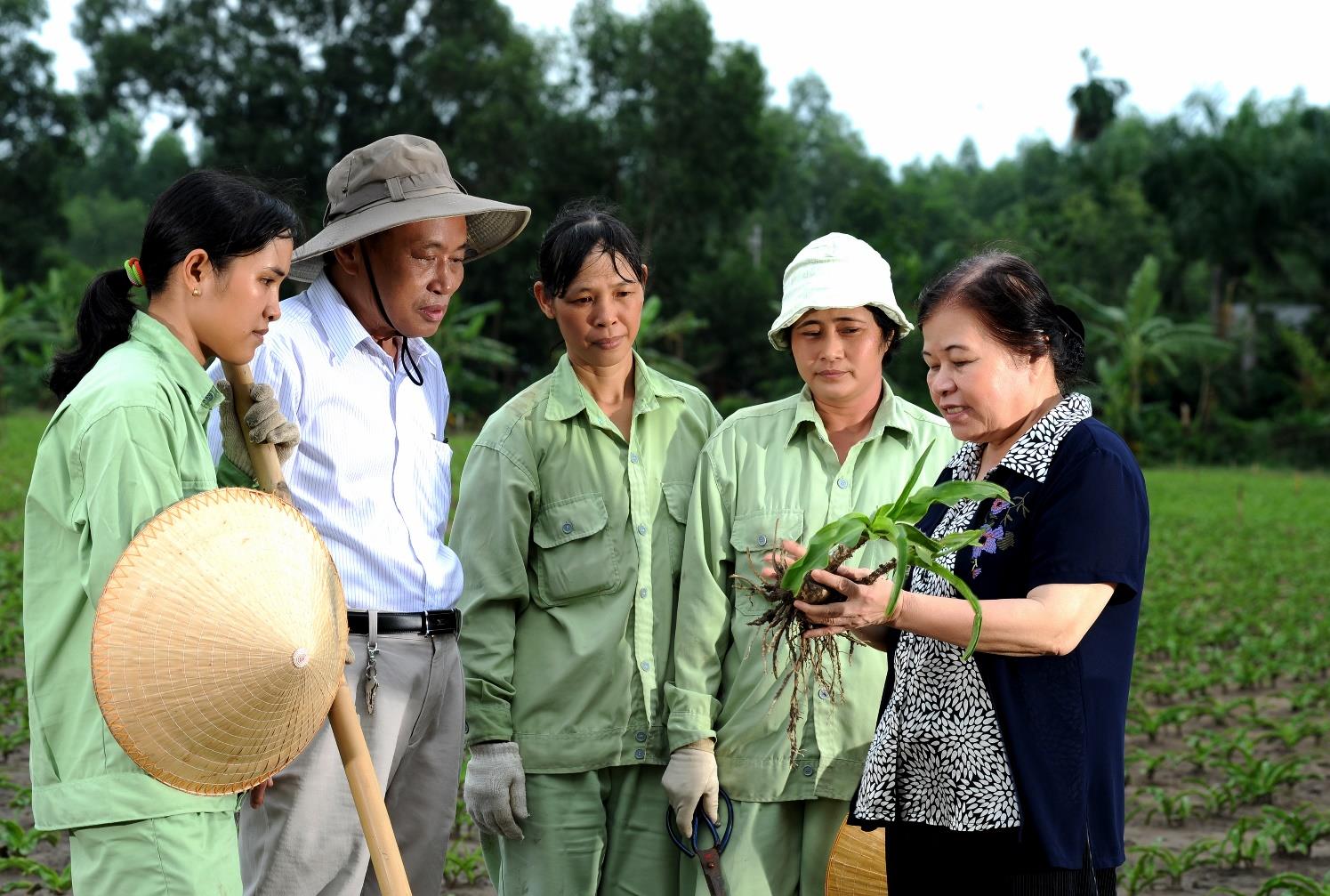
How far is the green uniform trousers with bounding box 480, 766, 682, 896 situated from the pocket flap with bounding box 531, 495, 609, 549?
548mm

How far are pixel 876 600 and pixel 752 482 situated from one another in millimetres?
867

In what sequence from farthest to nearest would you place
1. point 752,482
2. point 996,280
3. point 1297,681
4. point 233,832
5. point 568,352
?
point 1297,681 < point 568,352 < point 752,482 < point 996,280 < point 233,832

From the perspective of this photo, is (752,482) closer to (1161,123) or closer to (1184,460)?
(1184,460)

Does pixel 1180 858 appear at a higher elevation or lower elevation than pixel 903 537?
lower

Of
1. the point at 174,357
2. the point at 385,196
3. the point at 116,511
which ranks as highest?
the point at 385,196

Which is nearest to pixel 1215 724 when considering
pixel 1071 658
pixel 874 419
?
pixel 874 419

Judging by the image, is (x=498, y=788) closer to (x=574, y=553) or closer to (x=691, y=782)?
(x=691, y=782)

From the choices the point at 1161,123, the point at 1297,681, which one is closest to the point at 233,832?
the point at 1297,681

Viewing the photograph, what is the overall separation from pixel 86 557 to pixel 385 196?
1.22m

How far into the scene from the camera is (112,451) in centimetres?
210

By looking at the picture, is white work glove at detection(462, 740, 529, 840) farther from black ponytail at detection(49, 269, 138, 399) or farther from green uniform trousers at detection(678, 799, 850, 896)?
black ponytail at detection(49, 269, 138, 399)

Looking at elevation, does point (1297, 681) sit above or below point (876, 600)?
below

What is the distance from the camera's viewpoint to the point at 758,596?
10.1 feet

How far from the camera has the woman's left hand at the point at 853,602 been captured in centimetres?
→ 230
